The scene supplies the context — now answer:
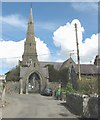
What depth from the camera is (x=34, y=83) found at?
242 ft

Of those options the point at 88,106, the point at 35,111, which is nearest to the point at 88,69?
the point at 35,111

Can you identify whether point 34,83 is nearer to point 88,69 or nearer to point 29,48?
point 88,69

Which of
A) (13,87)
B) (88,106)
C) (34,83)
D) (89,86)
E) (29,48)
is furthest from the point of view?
(29,48)

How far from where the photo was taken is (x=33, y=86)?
2884 inches

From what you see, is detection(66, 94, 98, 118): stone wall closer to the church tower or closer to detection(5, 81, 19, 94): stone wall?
detection(5, 81, 19, 94): stone wall

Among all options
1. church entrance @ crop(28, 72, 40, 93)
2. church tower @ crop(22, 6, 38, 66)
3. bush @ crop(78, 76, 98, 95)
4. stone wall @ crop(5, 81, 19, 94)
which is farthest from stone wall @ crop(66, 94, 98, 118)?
church tower @ crop(22, 6, 38, 66)

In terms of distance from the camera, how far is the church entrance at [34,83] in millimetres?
73125

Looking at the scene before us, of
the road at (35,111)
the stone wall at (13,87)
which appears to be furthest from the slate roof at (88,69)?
the road at (35,111)

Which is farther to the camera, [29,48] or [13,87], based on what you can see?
[29,48]

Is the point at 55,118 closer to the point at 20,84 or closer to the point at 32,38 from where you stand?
the point at 20,84

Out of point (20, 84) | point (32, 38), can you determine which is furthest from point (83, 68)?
point (32, 38)

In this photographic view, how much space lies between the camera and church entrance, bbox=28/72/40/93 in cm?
7312

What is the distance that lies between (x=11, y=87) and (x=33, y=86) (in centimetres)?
565

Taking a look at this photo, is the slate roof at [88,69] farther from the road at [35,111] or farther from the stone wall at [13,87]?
the road at [35,111]
